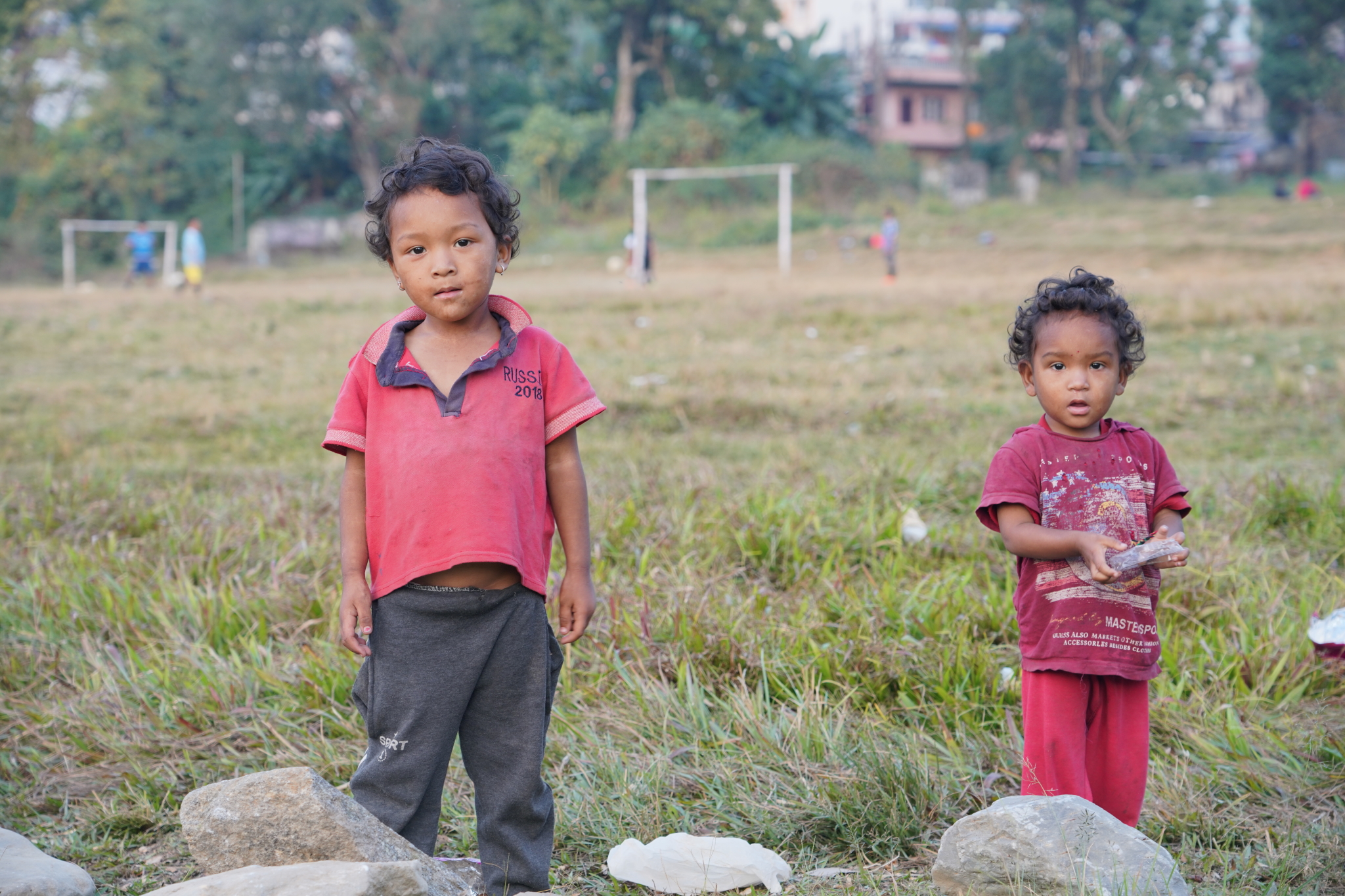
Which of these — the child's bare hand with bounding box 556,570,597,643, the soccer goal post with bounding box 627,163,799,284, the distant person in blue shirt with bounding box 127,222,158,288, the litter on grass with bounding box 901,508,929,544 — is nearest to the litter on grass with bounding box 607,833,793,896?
the child's bare hand with bounding box 556,570,597,643

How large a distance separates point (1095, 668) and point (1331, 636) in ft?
4.17

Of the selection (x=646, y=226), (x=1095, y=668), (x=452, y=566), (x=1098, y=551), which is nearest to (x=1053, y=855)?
(x=1095, y=668)

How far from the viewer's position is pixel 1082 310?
88.0 inches

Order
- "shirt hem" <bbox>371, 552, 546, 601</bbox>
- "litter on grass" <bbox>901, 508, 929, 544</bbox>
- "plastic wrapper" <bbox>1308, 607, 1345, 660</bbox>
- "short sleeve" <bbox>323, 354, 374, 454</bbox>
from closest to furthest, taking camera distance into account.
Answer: "shirt hem" <bbox>371, 552, 546, 601</bbox> < "short sleeve" <bbox>323, 354, 374, 454</bbox> < "plastic wrapper" <bbox>1308, 607, 1345, 660</bbox> < "litter on grass" <bbox>901, 508, 929, 544</bbox>

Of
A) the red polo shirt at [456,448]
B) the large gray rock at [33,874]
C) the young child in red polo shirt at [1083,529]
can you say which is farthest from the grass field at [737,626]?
the red polo shirt at [456,448]

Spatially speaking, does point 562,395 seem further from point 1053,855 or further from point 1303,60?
point 1303,60

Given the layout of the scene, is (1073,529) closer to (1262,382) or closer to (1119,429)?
(1119,429)

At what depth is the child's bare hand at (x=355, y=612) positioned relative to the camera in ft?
7.13

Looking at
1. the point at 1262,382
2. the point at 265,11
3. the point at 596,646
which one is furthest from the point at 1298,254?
the point at 265,11

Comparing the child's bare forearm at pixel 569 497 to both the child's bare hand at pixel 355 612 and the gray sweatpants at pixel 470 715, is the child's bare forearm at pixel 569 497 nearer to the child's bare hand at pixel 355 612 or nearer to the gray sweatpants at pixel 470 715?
the gray sweatpants at pixel 470 715

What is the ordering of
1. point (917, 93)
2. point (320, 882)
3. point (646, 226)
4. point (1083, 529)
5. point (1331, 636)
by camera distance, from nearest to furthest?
point (320, 882), point (1083, 529), point (1331, 636), point (646, 226), point (917, 93)

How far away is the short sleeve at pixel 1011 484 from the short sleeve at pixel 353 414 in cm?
113

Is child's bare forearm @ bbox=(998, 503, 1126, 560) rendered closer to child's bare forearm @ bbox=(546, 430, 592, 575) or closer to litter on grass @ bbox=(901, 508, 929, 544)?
child's bare forearm @ bbox=(546, 430, 592, 575)

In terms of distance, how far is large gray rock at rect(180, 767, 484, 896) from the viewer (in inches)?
79.1
